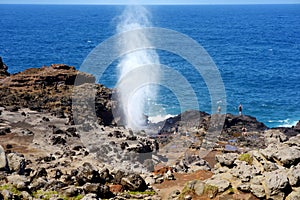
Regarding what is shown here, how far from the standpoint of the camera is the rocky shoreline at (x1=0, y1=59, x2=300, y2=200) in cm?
2217

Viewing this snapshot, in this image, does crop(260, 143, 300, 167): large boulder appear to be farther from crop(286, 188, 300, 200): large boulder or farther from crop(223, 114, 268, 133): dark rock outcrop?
crop(223, 114, 268, 133): dark rock outcrop

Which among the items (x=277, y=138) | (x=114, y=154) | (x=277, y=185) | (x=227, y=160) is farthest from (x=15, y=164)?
(x=277, y=138)

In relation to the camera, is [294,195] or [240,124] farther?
[240,124]

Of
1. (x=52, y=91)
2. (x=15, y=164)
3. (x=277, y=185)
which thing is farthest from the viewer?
(x=52, y=91)

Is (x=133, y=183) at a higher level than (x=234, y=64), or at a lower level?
lower

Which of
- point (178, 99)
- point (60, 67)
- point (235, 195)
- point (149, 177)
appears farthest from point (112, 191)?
point (178, 99)

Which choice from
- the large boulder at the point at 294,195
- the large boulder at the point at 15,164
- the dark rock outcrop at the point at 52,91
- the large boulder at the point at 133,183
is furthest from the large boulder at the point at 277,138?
the large boulder at the point at 15,164

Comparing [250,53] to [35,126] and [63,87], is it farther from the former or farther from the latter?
[35,126]

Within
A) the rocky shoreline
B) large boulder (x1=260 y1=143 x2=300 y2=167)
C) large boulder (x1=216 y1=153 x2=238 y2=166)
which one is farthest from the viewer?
large boulder (x1=216 y1=153 x2=238 y2=166)

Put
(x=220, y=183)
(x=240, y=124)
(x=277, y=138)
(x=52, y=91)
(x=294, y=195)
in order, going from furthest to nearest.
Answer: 1. (x=240, y=124)
2. (x=52, y=91)
3. (x=277, y=138)
4. (x=220, y=183)
5. (x=294, y=195)

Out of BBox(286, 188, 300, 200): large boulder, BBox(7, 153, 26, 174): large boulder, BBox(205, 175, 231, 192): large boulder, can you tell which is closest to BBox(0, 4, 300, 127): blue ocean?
BBox(7, 153, 26, 174): large boulder

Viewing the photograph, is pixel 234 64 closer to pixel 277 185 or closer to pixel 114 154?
pixel 114 154

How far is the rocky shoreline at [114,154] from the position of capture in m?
22.2

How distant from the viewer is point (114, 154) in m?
35.9
